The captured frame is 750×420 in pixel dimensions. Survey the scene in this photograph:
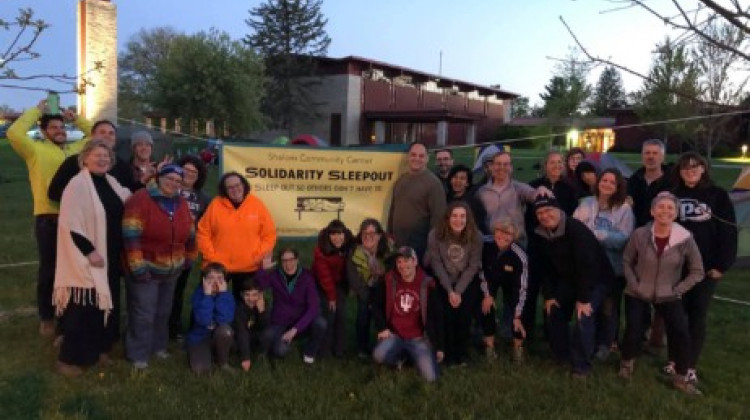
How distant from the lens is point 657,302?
507cm

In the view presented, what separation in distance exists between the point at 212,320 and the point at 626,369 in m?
3.34

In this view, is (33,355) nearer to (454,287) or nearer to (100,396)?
(100,396)

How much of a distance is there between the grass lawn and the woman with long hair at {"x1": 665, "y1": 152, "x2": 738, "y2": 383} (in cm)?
47

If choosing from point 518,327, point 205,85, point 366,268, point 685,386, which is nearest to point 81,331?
point 366,268

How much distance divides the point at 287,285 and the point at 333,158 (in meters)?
1.85

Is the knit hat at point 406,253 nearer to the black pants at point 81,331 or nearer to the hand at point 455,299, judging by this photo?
the hand at point 455,299

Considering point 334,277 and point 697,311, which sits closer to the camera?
point 697,311

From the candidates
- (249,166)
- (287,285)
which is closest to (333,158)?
(249,166)

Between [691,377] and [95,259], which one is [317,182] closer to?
[95,259]

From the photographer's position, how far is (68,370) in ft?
16.1

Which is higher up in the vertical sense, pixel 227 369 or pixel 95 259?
pixel 95 259

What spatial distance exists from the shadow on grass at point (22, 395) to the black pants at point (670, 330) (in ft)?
14.1

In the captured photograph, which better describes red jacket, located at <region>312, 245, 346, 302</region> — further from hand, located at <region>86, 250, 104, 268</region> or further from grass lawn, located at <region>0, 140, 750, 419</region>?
hand, located at <region>86, 250, 104, 268</region>

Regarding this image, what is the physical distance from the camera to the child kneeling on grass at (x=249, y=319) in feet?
17.3
